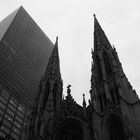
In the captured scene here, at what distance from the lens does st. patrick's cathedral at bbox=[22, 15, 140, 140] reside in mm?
24003

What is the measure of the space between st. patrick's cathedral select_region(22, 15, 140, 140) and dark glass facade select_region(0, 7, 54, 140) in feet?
69.3

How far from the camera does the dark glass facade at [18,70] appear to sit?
5611 centimetres

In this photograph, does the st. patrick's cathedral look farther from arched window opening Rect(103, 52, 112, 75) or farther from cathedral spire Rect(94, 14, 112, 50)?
cathedral spire Rect(94, 14, 112, 50)

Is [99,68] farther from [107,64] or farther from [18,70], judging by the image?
[18,70]

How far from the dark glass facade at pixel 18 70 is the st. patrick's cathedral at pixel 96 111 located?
832 inches

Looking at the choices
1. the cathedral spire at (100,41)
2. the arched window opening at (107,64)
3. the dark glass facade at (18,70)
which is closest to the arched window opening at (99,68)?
the arched window opening at (107,64)

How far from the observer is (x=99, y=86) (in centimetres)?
3044

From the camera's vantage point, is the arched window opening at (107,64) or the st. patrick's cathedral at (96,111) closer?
the st. patrick's cathedral at (96,111)

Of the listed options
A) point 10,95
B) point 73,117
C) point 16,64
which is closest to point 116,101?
point 73,117

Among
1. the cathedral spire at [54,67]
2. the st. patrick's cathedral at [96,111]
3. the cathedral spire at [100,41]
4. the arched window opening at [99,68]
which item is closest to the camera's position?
the st. patrick's cathedral at [96,111]

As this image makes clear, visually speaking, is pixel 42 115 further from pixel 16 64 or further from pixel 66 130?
pixel 16 64

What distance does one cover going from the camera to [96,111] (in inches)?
1047

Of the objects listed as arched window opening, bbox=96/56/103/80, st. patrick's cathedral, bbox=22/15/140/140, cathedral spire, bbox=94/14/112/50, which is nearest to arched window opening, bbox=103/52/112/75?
st. patrick's cathedral, bbox=22/15/140/140

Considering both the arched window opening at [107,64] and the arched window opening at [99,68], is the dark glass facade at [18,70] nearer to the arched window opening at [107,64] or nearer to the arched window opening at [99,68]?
the arched window opening at [99,68]
